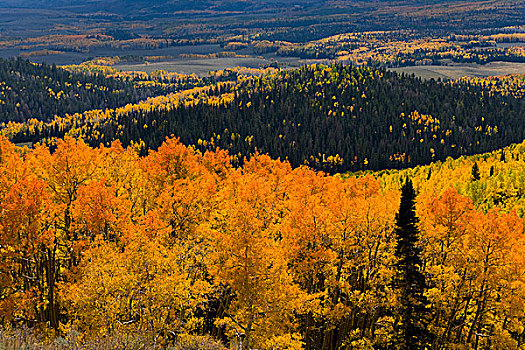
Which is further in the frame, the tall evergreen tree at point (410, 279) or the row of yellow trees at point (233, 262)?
the tall evergreen tree at point (410, 279)

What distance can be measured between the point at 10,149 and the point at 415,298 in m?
61.0

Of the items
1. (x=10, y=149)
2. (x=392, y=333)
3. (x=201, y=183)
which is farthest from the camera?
(x=10, y=149)

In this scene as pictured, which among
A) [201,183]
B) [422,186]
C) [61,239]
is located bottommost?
[422,186]

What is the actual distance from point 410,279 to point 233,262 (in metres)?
18.4

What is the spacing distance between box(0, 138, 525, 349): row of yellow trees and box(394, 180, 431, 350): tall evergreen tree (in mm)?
2132

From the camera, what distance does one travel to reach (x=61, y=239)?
58312mm

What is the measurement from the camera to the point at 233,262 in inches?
1943

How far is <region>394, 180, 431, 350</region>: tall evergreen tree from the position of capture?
51594 millimetres

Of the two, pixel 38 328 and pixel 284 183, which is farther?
pixel 284 183

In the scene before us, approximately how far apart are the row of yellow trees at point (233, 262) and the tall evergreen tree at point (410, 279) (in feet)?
7.00

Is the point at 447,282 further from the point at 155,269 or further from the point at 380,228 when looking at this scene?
the point at 155,269

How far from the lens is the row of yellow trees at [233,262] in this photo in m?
47.9

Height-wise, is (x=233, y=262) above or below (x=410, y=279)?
above

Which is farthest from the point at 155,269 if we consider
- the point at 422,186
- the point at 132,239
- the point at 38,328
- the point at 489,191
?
the point at 422,186
